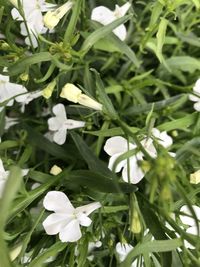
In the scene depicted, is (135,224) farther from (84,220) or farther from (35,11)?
(35,11)

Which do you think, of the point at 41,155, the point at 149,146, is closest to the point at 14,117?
the point at 41,155

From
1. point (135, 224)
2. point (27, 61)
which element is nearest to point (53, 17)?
point (27, 61)

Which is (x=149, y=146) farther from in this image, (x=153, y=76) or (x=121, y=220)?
(x=153, y=76)

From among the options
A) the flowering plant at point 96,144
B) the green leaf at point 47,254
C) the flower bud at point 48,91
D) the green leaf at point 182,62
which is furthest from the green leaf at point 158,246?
the green leaf at point 182,62

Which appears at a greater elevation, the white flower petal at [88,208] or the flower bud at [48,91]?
the flower bud at [48,91]

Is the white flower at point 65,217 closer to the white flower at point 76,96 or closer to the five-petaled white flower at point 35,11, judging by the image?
the white flower at point 76,96
